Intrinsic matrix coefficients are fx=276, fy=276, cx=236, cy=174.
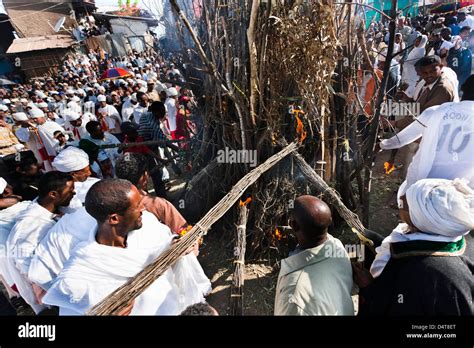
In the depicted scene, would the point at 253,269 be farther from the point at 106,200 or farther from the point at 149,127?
the point at 149,127

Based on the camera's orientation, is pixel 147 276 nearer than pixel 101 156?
Yes

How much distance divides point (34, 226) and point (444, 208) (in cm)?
264

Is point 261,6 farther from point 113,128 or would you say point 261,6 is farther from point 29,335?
point 113,128

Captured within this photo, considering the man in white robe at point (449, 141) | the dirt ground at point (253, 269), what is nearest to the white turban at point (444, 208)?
the man in white robe at point (449, 141)

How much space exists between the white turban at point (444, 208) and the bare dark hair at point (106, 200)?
157cm

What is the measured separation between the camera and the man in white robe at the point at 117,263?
148 centimetres

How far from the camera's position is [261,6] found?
104 inches

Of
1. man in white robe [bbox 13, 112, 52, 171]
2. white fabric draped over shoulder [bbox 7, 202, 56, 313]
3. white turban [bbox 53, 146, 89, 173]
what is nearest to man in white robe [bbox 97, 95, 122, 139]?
man in white robe [bbox 13, 112, 52, 171]

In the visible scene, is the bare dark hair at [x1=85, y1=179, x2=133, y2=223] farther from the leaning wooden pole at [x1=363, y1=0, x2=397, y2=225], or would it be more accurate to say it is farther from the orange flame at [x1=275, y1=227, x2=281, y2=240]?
the leaning wooden pole at [x1=363, y1=0, x2=397, y2=225]

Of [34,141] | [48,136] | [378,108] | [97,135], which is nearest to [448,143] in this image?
[378,108]

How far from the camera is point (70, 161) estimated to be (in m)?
2.66

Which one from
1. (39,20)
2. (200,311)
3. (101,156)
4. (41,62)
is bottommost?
(200,311)

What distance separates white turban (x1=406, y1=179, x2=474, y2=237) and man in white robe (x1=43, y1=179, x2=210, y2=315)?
1365 mm

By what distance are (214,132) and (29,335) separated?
2498 millimetres
